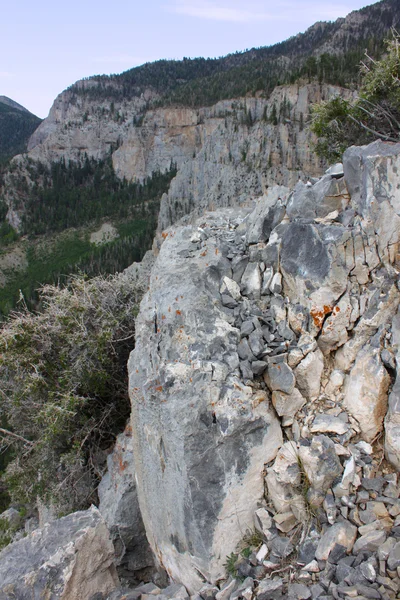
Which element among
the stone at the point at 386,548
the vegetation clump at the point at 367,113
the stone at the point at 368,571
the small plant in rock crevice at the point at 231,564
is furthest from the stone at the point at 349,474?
the vegetation clump at the point at 367,113

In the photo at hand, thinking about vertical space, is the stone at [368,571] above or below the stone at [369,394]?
below

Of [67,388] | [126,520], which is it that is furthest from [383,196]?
[67,388]

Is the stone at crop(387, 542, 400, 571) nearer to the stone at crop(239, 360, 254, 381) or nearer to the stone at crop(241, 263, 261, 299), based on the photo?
the stone at crop(239, 360, 254, 381)

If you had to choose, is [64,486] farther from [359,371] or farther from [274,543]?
[359,371]

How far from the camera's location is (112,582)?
198 inches

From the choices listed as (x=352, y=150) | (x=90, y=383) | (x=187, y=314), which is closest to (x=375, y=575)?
(x=187, y=314)

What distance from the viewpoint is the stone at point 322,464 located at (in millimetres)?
4020

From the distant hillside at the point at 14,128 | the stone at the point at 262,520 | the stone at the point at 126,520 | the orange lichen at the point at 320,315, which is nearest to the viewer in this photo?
the stone at the point at 262,520

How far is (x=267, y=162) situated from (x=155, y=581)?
1939 inches

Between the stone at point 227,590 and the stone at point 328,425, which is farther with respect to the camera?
the stone at point 328,425

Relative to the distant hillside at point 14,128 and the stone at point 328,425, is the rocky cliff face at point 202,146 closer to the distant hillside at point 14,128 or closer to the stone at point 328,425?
the stone at point 328,425

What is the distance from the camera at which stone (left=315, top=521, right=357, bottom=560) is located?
3666 mm

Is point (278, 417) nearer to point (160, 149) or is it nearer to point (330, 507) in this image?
point (330, 507)

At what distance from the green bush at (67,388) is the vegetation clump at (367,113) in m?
6.95
